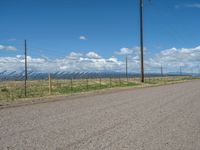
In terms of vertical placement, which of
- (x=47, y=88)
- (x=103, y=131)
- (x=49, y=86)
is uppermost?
(x=49, y=86)

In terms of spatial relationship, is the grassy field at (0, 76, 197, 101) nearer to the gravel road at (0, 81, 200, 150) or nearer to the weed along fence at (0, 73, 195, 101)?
the weed along fence at (0, 73, 195, 101)

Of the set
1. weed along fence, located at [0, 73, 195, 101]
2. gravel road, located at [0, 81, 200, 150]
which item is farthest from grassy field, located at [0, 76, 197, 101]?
gravel road, located at [0, 81, 200, 150]

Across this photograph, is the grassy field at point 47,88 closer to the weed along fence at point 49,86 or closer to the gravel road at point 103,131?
the weed along fence at point 49,86

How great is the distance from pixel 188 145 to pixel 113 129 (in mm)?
2244

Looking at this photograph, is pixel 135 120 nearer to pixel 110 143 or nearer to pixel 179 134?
pixel 179 134

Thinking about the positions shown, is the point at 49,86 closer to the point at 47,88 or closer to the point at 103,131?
the point at 47,88

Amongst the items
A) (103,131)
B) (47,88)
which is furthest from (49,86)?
(103,131)

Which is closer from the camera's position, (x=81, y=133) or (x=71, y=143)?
(x=71, y=143)

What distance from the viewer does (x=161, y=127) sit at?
26.4 feet

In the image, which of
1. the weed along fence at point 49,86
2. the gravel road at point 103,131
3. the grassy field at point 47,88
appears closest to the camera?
the gravel road at point 103,131

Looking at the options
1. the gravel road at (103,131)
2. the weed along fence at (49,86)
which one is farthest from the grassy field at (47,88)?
the gravel road at (103,131)

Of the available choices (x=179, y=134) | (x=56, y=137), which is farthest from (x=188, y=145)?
→ (x=56, y=137)

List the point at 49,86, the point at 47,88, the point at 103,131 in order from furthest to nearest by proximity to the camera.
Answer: the point at 47,88
the point at 49,86
the point at 103,131

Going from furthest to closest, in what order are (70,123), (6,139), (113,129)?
(70,123) < (113,129) < (6,139)
